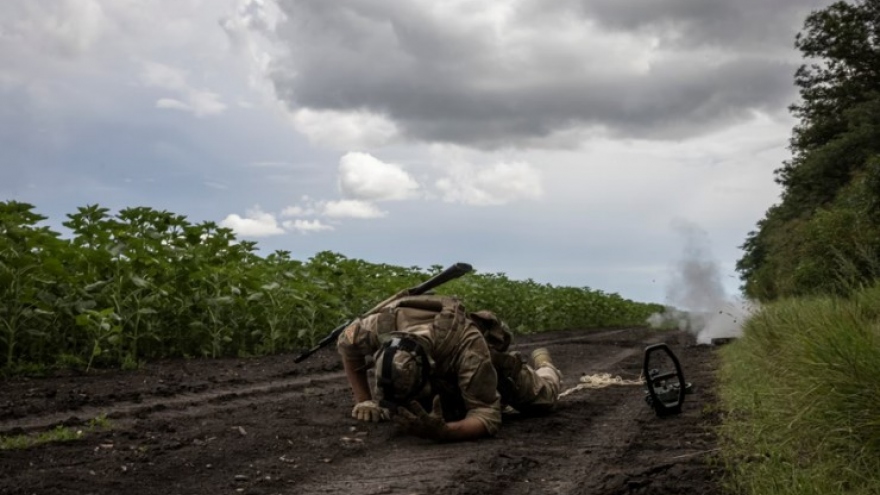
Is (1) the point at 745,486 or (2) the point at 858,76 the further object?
(2) the point at 858,76

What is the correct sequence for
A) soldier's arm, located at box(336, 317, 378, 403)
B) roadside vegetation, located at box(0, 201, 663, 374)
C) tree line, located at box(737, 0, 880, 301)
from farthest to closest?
1. tree line, located at box(737, 0, 880, 301)
2. roadside vegetation, located at box(0, 201, 663, 374)
3. soldier's arm, located at box(336, 317, 378, 403)

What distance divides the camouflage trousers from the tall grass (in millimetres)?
1493

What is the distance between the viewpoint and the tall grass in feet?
15.8

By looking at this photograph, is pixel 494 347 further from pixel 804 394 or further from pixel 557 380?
pixel 804 394

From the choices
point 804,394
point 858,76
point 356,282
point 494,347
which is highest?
point 858,76

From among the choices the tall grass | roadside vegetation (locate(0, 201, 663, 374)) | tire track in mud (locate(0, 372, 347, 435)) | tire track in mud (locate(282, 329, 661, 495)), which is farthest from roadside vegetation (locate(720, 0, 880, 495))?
roadside vegetation (locate(0, 201, 663, 374))

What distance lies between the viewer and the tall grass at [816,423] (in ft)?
15.8

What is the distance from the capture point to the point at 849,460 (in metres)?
5.06

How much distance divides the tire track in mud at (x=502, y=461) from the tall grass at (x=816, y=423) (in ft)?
2.82

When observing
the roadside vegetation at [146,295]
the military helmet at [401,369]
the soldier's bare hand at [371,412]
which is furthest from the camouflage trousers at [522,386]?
the roadside vegetation at [146,295]

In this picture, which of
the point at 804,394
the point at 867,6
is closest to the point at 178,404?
the point at 804,394

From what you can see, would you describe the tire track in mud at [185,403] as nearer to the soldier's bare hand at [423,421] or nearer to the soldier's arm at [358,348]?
the soldier's arm at [358,348]

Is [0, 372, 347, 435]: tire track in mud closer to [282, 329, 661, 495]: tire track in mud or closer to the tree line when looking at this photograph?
[282, 329, 661, 495]: tire track in mud

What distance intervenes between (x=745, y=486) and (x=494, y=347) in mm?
2786
